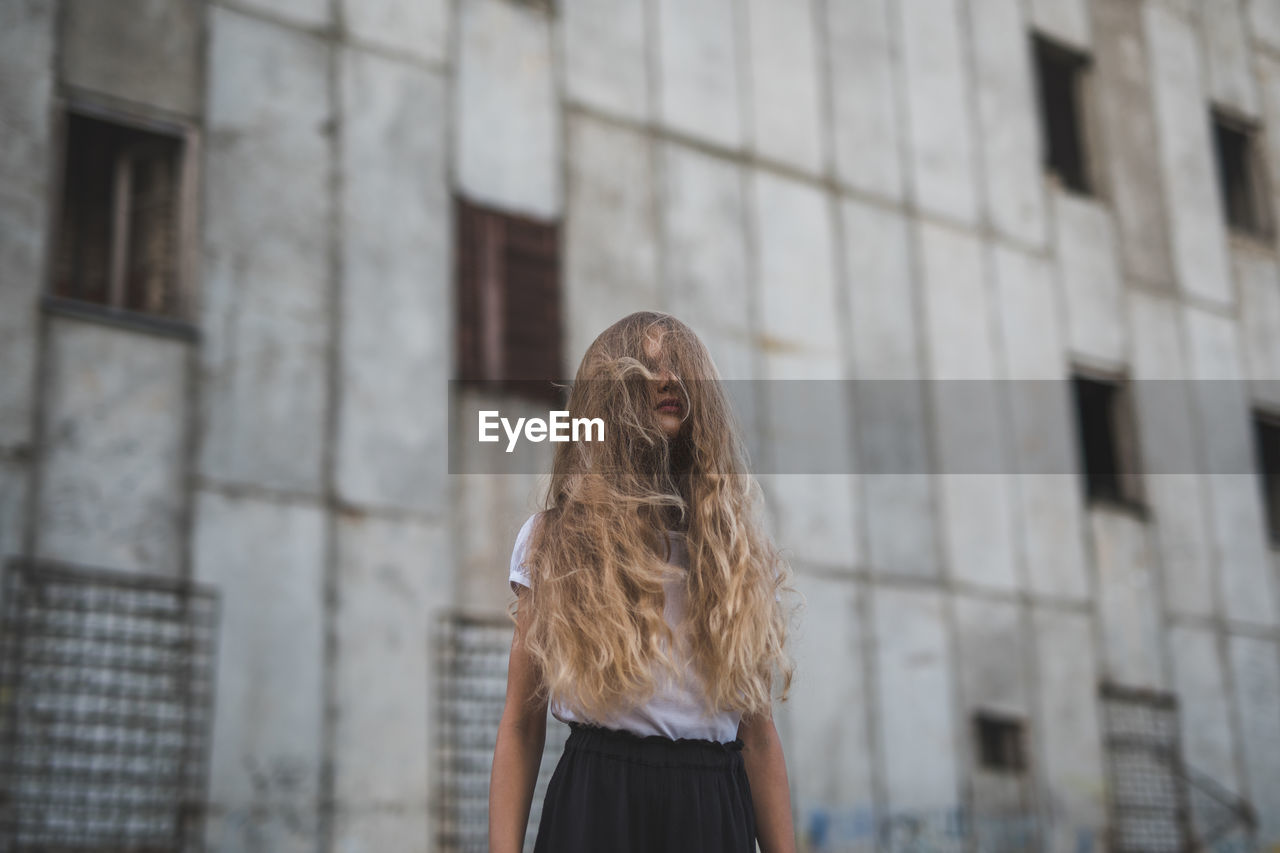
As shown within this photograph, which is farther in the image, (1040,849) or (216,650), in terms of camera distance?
(1040,849)

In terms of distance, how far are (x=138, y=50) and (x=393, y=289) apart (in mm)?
1971

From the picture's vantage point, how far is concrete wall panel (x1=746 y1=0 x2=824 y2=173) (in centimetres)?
1195

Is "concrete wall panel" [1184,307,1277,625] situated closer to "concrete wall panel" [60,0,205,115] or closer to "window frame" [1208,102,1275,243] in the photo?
"window frame" [1208,102,1275,243]

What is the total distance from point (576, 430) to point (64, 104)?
5893 mm

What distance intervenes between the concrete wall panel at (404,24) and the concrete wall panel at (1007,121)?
5.79m

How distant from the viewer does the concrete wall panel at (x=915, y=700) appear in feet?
37.2

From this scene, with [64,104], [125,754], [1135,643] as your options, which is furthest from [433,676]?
[1135,643]

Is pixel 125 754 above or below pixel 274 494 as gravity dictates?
below

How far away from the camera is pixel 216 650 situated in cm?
796

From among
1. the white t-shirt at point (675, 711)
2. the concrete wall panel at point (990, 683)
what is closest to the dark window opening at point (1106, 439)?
the concrete wall panel at point (990, 683)

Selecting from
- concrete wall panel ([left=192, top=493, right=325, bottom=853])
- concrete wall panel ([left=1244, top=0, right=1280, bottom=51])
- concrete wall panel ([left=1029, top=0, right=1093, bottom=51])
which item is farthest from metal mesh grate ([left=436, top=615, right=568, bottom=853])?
concrete wall panel ([left=1244, top=0, right=1280, bottom=51])

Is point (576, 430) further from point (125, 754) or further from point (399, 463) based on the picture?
point (399, 463)

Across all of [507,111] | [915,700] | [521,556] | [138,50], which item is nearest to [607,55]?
[507,111]

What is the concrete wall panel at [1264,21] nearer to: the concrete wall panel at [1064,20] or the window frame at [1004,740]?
the concrete wall panel at [1064,20]
